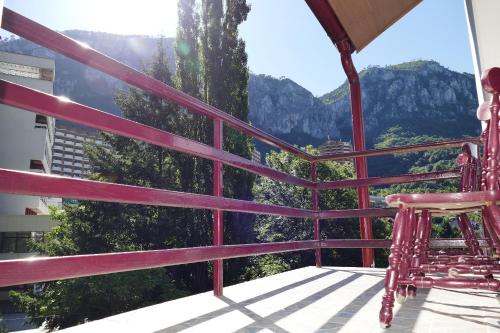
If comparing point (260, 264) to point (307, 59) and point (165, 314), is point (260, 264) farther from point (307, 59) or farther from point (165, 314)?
point (307, 59)

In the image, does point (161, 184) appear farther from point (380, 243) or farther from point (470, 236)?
point (470, 236)

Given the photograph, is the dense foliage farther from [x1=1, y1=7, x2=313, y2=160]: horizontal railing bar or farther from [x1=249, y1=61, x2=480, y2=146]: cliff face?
[x1=249, y1=61, x2=480, y2=146]: cliff face

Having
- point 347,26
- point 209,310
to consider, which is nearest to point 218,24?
point 347,26

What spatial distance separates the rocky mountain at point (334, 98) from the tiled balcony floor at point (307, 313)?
61.8 metres

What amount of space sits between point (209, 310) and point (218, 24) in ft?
47.3

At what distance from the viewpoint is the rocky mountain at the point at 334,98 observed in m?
63.7

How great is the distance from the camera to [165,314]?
148 cm

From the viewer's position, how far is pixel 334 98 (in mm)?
85312

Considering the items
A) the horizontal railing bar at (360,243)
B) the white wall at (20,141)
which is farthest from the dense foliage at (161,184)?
the white wall at (20,141)

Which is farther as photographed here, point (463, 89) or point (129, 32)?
point (129, 32)

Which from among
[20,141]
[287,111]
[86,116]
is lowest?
[86,116]

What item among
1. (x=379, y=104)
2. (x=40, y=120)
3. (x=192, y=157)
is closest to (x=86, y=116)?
(x=192, y=157)

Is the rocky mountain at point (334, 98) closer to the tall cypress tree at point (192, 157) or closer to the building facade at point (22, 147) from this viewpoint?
the building facade at point (22, 147)

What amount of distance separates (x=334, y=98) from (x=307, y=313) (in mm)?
88588
